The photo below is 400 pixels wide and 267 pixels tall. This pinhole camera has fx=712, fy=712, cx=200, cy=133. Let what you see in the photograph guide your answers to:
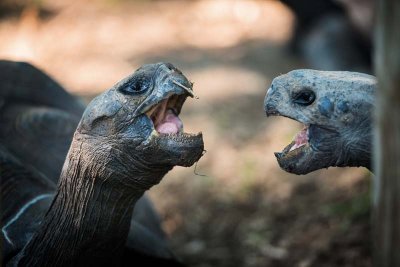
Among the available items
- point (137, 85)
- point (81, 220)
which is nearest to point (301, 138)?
point (137, 85)

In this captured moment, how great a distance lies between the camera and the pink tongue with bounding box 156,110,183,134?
2.64 m

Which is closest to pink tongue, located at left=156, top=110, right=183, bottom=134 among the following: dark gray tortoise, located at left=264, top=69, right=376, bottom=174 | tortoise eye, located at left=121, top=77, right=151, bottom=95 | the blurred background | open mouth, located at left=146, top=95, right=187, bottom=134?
open mouth, located at left=146, top=95, right=187, bottom=134

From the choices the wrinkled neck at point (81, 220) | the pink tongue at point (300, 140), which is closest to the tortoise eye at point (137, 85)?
the wrinkled neck at point (81, 220)

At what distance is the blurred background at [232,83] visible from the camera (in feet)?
13.8

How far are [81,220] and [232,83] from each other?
3.41 meters

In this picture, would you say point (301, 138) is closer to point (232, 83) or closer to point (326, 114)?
point (326, 114)

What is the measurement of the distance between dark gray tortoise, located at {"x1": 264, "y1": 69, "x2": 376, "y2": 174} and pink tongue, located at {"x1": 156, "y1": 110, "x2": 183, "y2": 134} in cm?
35

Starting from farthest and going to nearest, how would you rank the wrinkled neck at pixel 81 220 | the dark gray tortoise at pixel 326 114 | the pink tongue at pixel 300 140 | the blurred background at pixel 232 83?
the blurred background at pixel 232 83 → the wrinkled neck at pixel 81 220 → the pink tongue at pixel 300 140 → the dark gray tortoise at pixel 326 114

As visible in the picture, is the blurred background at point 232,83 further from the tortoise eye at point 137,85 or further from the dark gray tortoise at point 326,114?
the tortoise eye at point 137,85

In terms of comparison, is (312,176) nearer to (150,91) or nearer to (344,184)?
(344,184)

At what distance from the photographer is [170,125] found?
105 inches

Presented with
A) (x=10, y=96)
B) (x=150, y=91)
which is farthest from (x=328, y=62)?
(x=150, y=91)

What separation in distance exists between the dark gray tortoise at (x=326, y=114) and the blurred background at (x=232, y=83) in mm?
1463

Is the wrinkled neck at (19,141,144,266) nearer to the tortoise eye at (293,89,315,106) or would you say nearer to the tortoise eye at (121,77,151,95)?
the tortoise eye at (121,77,151,95)
